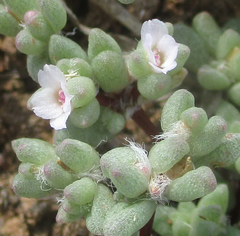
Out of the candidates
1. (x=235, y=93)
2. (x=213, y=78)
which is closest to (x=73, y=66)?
(x=213, y=78)

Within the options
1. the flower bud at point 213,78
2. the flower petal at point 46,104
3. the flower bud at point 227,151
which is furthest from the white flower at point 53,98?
the flower bud at point 213,78

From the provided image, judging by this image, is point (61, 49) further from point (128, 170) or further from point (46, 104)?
point (128, 170)

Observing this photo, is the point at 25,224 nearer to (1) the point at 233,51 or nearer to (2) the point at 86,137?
(2) the point at 86,137

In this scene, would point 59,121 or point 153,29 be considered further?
point 153,29

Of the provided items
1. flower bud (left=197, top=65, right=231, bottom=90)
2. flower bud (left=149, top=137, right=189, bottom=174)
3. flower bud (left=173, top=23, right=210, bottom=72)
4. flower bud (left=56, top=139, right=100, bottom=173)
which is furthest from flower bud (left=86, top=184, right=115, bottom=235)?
flower bud (left=173, top=23, right=210, bottom=72)

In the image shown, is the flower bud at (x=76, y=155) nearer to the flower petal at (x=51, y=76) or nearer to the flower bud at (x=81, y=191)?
the flower bud at (x=81, y=191)

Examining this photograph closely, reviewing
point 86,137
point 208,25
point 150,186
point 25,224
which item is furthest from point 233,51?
point 25,224

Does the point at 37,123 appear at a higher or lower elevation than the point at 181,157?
lower

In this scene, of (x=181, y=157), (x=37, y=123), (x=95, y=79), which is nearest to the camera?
(x=181, y=157)
